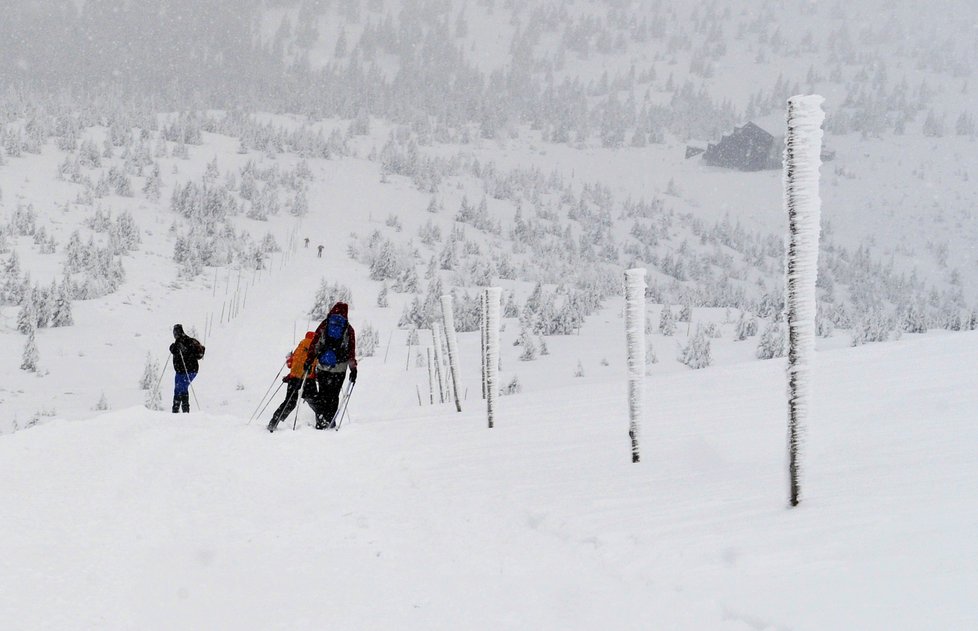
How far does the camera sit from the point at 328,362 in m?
7.87

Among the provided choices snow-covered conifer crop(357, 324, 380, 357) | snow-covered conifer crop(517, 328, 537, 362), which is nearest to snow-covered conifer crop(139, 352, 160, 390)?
snow-covered conifer crop(357, 324, 380, 357)

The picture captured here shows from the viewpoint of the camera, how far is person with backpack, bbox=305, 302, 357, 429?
7.84 metres

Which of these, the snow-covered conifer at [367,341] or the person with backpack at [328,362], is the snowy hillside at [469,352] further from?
the person with backpack at [328,362]

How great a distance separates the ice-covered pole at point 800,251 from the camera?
9.11 feet

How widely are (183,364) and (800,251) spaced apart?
8.99 meters

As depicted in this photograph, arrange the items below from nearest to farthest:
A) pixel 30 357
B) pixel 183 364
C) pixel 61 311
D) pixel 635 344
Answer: pixel 635 344
pixel 183 364
pixel 30 357
pixel 61 311

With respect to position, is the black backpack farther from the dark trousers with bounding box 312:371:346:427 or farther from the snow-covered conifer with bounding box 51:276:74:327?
the snow-covered conifer with bounding box 51:276:74:327

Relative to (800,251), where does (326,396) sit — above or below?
below

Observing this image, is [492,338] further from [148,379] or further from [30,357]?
[30,357]

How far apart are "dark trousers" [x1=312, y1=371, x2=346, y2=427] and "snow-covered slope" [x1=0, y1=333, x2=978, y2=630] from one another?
5.20ft

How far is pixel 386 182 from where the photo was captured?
123ft

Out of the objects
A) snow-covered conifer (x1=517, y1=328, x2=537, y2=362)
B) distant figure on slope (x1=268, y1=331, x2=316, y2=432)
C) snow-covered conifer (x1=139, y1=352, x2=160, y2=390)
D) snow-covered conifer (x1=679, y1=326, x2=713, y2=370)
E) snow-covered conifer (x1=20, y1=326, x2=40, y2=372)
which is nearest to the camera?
distant figure on slope (x1=268, y1=331, x2=316, y2=432)

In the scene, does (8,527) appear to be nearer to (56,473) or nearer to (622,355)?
(56,473)

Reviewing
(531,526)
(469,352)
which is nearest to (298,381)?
→ (531,526)
